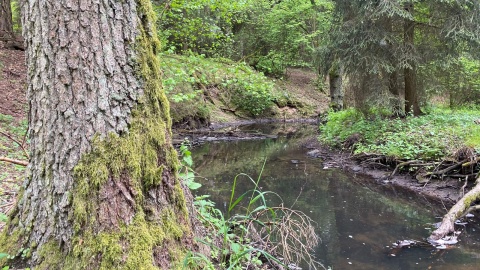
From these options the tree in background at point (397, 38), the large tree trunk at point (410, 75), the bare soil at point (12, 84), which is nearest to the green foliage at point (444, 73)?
the tree in background at point (397, 38)

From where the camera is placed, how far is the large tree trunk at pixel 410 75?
35.4 ft

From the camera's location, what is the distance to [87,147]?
6.14 ft

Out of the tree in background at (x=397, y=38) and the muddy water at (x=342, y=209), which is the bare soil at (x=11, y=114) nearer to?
the muddy water at (x=342, y=209)

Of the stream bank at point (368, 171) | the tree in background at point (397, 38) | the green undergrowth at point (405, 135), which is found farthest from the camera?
the tree in background at point (397, 38)

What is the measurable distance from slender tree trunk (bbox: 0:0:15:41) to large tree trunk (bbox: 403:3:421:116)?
41.2 feet

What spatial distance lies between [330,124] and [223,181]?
640 centimetres

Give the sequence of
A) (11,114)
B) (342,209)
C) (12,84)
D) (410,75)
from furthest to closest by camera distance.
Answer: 1. (410,75)
2. (12,84)
3. (11,114)
4. (342,209)

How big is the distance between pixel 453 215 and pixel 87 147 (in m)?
5.63

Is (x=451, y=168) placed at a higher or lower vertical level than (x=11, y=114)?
lower

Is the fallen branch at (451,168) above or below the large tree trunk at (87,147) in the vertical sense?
below

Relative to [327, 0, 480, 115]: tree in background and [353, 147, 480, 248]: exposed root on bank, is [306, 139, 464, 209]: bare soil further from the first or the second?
[327, 0, 480, 115]: tree in background

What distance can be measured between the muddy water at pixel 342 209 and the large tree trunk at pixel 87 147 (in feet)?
10.5

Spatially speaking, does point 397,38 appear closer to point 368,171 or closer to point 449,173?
point 368,171

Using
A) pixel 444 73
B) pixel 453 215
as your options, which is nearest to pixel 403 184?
pixel 453 215
